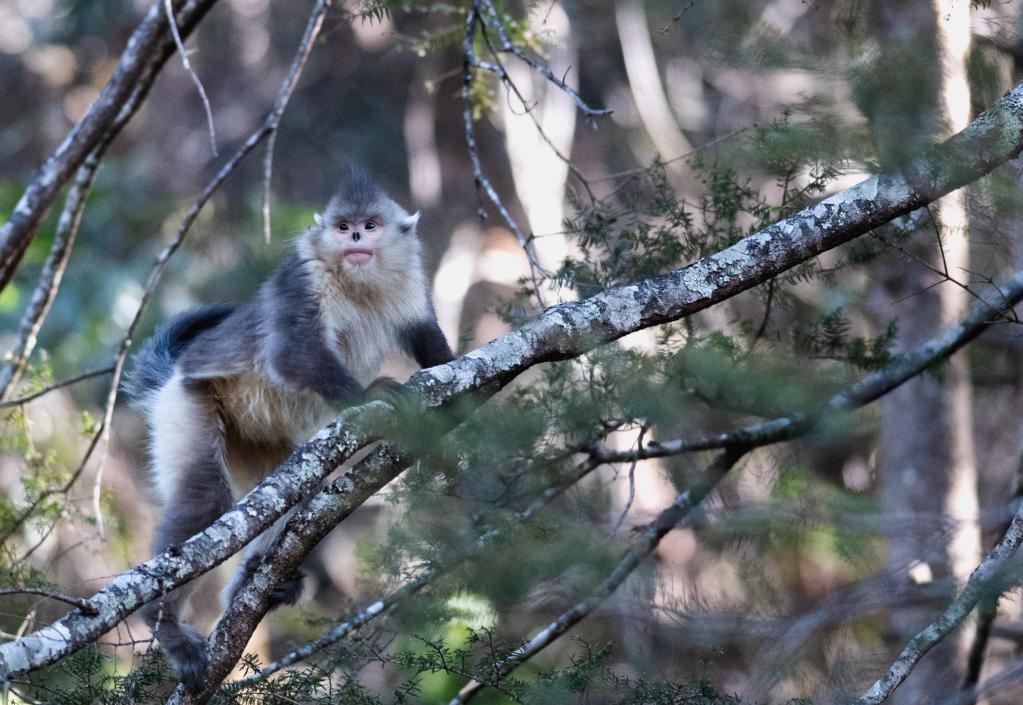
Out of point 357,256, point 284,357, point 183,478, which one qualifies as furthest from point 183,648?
point 357,256

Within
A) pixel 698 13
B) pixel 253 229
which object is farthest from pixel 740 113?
pixel 698 13

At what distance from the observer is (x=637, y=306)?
3.09m

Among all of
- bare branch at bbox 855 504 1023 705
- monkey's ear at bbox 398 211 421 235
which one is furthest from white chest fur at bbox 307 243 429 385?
bare branch at bbox 855 504 1023 705

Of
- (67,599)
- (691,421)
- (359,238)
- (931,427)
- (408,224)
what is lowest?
(67,599)

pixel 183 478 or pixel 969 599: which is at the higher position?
pixel 183 478

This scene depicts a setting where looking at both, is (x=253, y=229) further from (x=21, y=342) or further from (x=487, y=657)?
(x=487, y=657)

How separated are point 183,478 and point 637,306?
1.98 m

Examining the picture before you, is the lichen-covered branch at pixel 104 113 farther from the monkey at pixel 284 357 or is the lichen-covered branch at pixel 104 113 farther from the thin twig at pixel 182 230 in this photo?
the monkey at pixel 284 357

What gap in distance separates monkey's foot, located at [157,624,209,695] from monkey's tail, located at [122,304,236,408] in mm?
1244

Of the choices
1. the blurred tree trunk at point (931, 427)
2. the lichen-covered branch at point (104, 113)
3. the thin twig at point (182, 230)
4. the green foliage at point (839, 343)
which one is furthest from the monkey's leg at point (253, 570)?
the blurred tree trunk at point (931, 427)

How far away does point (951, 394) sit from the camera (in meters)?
5.96

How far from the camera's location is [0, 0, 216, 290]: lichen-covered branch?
13.5ft

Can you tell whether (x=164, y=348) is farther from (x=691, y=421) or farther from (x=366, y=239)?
(x=691, y=421)

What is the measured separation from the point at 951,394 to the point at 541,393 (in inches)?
119
